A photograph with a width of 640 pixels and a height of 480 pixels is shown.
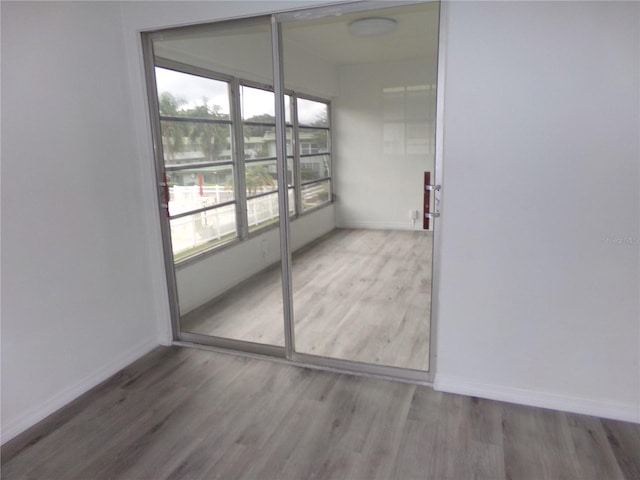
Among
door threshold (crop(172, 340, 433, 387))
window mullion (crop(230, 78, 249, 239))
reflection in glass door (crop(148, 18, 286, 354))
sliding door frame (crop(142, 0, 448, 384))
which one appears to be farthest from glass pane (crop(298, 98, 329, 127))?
door threshold (crop(172, 340, 433, 387))

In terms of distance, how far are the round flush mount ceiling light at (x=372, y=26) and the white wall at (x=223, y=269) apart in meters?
2.01

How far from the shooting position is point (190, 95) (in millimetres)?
3156

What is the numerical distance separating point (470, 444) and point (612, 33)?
1.90m

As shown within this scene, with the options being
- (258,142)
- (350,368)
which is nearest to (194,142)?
(258,142)

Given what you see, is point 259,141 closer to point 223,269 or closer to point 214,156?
point 214,156

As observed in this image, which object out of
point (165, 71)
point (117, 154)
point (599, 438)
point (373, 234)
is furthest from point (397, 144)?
point (599, 438)

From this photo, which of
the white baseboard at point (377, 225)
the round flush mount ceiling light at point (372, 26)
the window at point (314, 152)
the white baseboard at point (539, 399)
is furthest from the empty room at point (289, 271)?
the white baseboard at point (377, 225)

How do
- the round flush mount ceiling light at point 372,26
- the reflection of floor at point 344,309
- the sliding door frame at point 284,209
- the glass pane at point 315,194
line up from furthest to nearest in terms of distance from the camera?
1. the glass pane at point 315,194
2. the round flush mount ceiling light at point 372,26
3. the reflection of floor at point 344,309
4. the sliding door frame at point 284,209

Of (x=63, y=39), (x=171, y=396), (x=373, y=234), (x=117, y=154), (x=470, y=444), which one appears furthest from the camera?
(x=373, y=234)

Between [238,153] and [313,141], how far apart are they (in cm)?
166

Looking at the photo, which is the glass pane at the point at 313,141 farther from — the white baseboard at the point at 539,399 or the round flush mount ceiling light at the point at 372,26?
the white baseboard at the point at 539,399

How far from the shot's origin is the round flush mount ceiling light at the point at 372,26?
3.67 meters

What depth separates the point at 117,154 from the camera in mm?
2594

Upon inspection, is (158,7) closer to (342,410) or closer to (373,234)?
(342,410)
